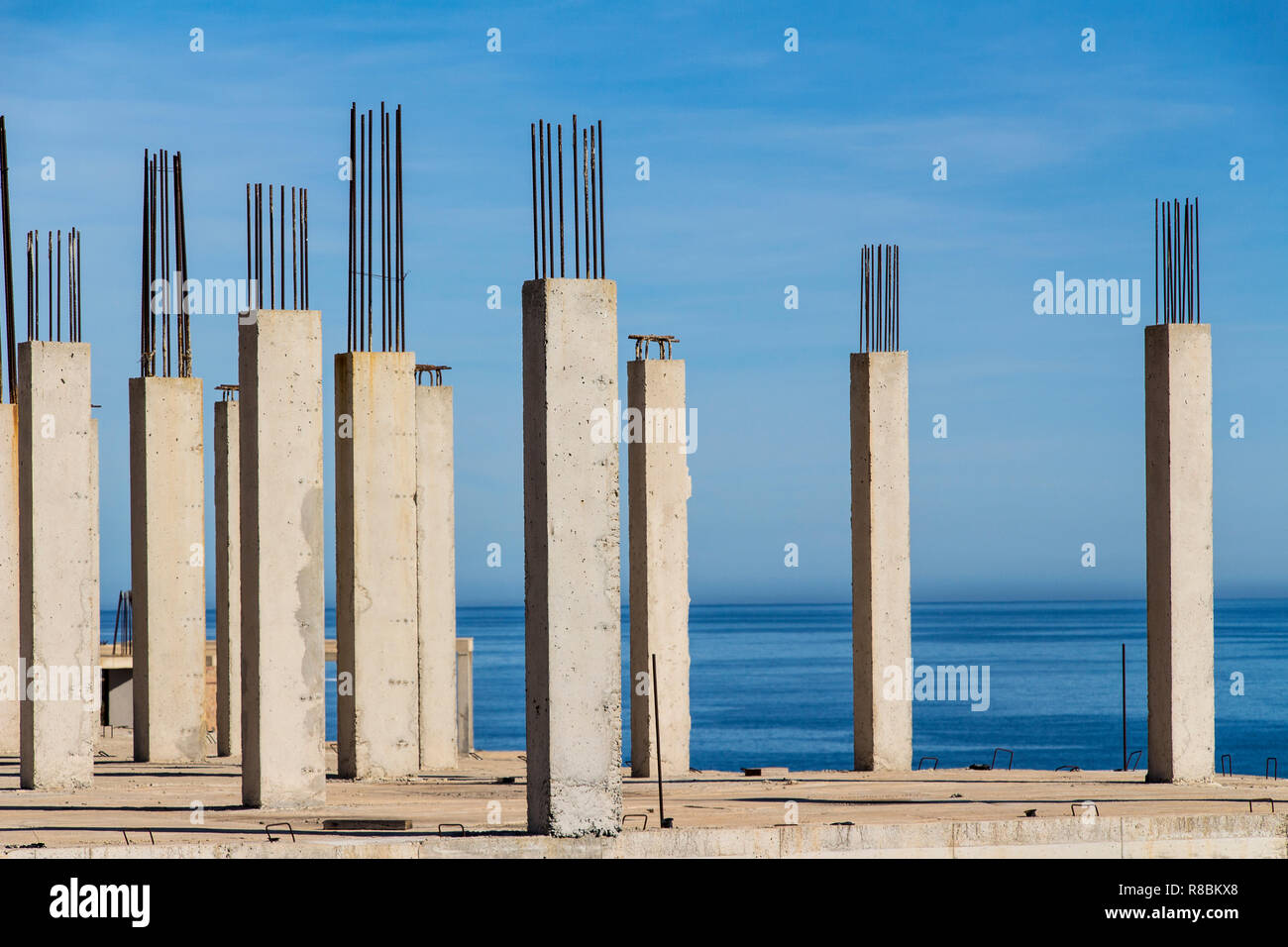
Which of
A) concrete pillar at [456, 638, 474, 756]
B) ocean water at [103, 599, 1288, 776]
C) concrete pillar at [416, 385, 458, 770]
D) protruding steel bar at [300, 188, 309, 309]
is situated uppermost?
protruding steel bar at [300, 188, 309, 309]

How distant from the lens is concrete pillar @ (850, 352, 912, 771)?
17.6m

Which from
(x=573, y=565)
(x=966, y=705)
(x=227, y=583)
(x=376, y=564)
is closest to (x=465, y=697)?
(x=227, y=583)

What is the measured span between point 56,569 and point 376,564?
3.16 metres

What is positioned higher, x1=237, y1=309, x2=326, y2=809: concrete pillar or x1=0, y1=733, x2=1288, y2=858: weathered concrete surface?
x1=237, y1=309, x2=326, y2=809: concrete pillar

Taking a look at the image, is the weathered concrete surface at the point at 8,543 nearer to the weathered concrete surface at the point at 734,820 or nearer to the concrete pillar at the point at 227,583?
the concrete pillar at the point at 227,583

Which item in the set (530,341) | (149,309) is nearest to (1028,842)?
(530,341)

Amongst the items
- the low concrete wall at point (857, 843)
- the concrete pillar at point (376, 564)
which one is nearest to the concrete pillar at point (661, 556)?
the concrete pillar at point (376, 564)

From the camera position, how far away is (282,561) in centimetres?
1291

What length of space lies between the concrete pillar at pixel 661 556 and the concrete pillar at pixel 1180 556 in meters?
4.90

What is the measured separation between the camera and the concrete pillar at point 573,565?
1109cm

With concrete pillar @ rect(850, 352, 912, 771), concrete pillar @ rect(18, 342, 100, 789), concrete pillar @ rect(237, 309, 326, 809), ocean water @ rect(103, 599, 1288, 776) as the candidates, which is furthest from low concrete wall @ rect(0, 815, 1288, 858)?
ocean water @ rect(103, 599, 1288, 776)

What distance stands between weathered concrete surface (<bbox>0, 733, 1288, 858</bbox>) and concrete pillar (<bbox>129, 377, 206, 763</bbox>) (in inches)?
118

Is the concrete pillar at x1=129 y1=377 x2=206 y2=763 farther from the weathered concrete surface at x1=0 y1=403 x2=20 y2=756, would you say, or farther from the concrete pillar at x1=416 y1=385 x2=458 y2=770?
the concrete pillar at x1=416 y1=385 x2=458 y2=770

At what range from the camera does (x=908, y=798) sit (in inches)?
567
